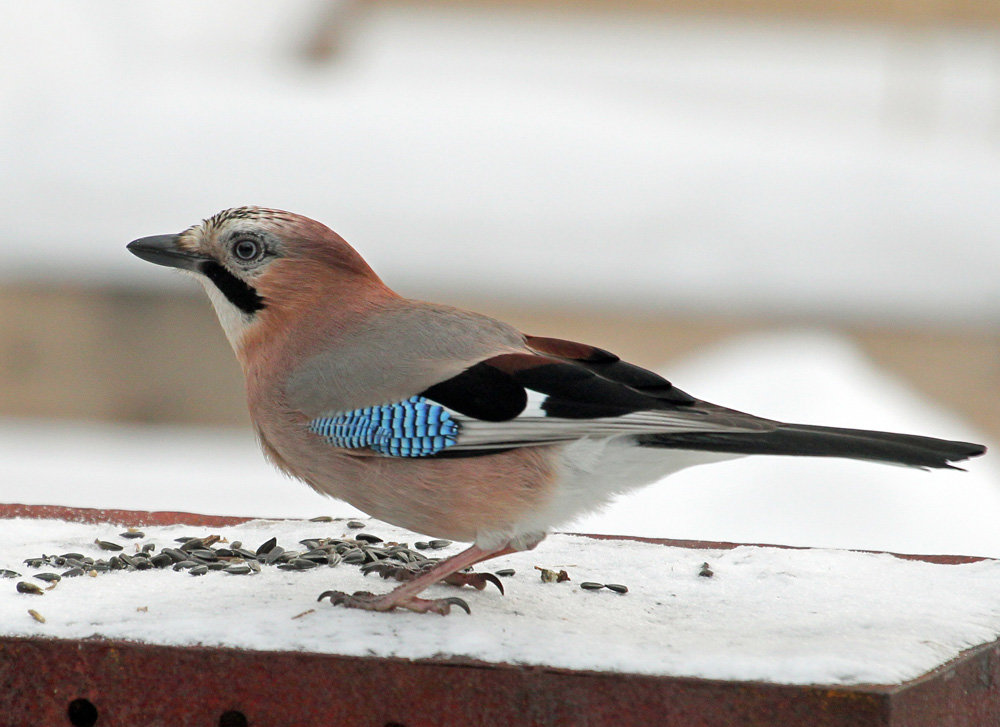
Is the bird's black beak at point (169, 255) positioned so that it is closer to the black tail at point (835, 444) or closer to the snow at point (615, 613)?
the snow at point (615, 613)

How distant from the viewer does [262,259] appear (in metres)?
2.74

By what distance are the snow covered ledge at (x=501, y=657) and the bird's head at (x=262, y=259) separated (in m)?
0.55

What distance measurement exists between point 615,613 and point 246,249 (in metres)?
0.98

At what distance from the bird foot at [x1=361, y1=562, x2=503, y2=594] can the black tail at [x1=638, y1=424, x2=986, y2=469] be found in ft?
1.55

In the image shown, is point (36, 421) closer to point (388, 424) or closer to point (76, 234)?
point (76, 234)

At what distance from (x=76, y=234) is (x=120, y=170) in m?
0.78

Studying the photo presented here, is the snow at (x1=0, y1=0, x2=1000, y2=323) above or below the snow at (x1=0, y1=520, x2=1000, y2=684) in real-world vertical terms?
above

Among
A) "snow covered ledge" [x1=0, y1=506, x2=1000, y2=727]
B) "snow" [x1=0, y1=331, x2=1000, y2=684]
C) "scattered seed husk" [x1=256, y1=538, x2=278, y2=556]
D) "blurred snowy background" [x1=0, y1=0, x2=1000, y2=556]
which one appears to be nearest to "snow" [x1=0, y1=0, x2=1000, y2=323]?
"blurred snowy background" [x1=0, y1=0, x2=1000, y2=556]

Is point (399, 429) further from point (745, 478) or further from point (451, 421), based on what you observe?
point (745, 478)

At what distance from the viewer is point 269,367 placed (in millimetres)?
2697

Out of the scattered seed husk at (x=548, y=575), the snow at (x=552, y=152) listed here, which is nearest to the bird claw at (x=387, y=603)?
the scattered seed husk at (x=548, y=575)

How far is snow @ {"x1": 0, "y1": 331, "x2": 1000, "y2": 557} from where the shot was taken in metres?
4.60

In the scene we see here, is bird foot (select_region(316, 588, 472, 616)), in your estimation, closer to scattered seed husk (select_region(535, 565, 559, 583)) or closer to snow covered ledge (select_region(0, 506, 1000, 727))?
snow covered ledge (select_region(0, 506, 1000, 727))

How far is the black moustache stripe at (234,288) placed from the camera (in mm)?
2756
